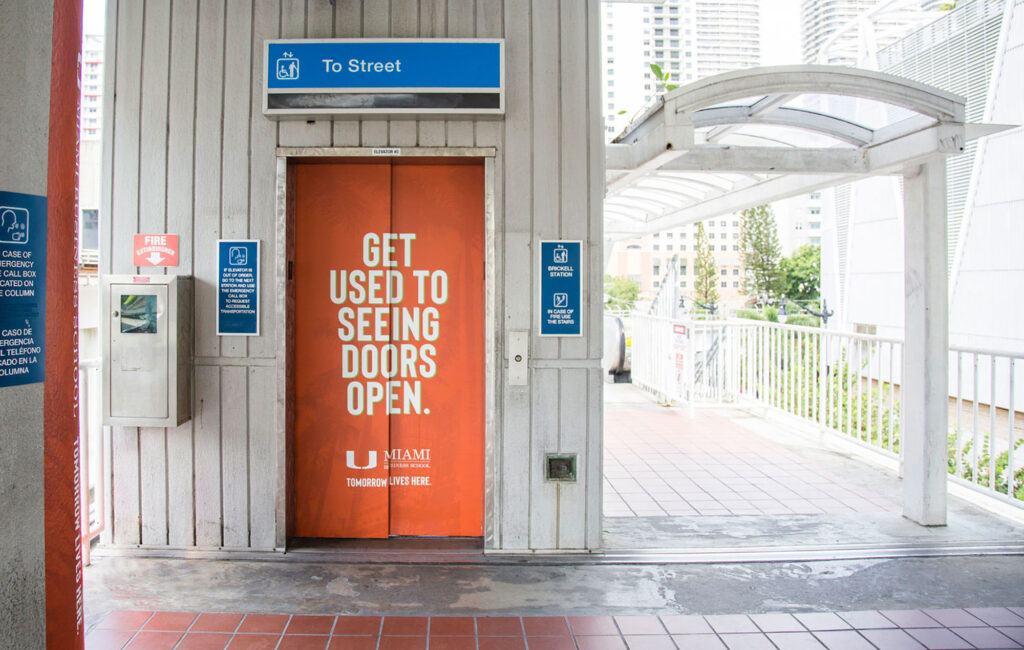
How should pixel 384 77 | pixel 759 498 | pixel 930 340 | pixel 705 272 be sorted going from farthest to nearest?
pixel 705 272
pixel 759 498
pixel 930 340
pixel 384 77

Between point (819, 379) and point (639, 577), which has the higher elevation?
point (819, 379)

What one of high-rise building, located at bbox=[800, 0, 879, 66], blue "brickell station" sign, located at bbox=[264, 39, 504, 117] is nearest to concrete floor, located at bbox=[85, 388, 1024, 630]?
blue "brickell station" sign, located at bbox=[264, 39, 504, 117]

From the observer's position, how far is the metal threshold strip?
12.0ft

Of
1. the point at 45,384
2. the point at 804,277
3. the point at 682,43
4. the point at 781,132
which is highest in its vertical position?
the point at 682,43

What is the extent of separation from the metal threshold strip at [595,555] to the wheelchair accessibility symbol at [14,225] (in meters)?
2.41

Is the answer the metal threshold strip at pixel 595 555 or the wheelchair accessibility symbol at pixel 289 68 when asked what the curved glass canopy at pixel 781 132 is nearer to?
the wheelchair accessibility symbol at pixel 289 68

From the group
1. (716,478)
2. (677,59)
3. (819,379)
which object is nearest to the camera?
(716,478)

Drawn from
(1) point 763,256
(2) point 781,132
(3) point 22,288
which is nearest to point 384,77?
(3) point 22,288

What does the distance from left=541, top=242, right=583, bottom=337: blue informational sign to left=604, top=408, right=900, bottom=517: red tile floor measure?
1.63 meters

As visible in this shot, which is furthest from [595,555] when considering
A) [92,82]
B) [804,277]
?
[804,277]

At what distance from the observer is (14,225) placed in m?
1.87

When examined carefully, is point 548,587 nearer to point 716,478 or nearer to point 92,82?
point 716,478

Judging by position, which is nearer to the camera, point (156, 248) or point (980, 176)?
point (156, 248)

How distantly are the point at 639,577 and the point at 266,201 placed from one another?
3.11 metres
